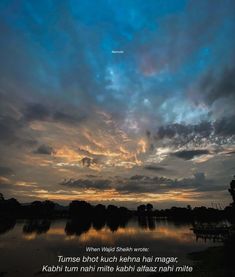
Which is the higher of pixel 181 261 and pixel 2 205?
pixel 2 205

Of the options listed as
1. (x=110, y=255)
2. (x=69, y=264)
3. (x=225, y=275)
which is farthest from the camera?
(x=110, y=255)

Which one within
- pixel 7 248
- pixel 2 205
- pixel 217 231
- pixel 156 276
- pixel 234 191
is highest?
pixel 2 205

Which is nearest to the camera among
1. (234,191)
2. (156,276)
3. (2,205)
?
(156,276)

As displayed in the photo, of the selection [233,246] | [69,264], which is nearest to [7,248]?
[69,264]

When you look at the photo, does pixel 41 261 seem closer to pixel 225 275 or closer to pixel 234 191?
pixel 225 275

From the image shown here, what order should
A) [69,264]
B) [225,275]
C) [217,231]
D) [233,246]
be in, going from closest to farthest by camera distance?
1. [225,275]
2. [69,264]
3. [233,246]
4. [217,231]

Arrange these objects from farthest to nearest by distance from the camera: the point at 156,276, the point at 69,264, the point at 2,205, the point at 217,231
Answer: the point at 2,205 → the point at 217,231 → the point at 69,264 → the point at 156,276

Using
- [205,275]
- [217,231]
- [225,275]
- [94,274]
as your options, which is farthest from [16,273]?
[217,231]

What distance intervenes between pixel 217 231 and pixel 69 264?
235 ft

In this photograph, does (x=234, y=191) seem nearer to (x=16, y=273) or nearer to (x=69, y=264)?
(x=69, y=264)

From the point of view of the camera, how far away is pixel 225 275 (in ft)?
93.6

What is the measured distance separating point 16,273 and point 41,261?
8.17 meters

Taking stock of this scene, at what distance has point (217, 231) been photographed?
295ft

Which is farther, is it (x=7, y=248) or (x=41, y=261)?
(x=7, y=248)
